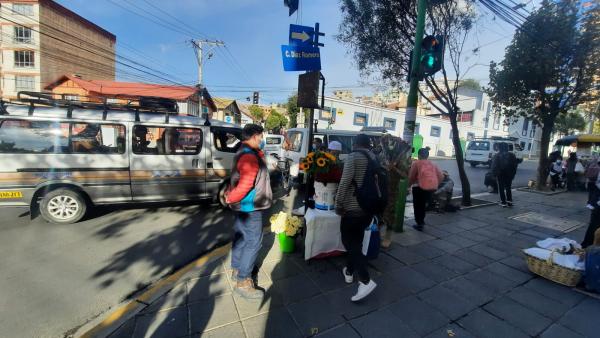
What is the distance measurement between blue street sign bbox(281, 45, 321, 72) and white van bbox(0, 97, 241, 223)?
2.16m

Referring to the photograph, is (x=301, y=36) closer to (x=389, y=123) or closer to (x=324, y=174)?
(x=324, y=174)

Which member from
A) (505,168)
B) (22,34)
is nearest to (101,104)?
(505,168)

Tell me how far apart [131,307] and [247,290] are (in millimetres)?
1170

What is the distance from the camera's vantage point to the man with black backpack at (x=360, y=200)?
2.79 meters

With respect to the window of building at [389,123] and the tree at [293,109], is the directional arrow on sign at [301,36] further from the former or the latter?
the tree at [293,109]

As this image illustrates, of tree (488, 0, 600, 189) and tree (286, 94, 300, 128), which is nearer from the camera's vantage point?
tree (488, 0, 600, 189)

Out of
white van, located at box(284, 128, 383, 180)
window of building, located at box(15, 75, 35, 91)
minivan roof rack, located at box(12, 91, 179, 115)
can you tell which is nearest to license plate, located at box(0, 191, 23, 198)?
minivan roof rack, located at box(12, 91, 179, 115)

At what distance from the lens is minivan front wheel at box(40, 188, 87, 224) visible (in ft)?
15.7

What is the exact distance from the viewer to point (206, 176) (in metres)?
5.77

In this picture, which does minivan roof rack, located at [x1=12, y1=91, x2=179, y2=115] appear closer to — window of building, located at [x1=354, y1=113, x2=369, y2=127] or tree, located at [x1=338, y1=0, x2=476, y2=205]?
tree, located at [x1=338, y1=0, x2=476, y2=205]

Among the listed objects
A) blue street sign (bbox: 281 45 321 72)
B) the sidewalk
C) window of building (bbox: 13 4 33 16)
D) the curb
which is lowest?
the curb

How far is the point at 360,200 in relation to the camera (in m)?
2.79

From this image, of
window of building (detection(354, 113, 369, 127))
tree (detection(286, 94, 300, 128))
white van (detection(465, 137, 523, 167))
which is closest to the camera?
white van (detection(465, 137, 523, 167))

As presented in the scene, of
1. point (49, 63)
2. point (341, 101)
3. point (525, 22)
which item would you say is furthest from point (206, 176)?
point (49, 63)
